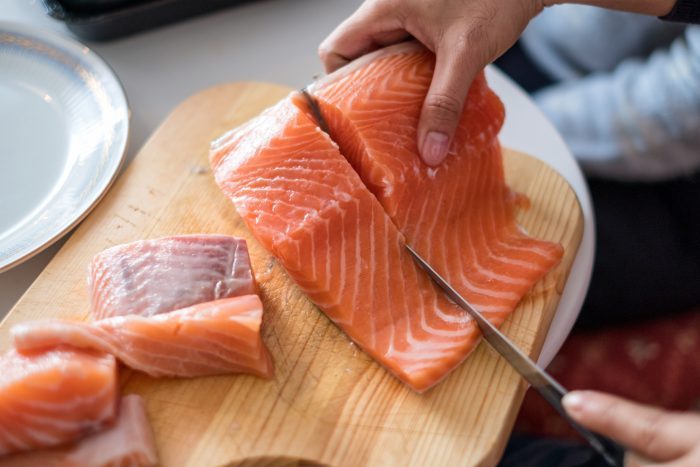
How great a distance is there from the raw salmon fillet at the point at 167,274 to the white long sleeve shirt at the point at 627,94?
154 cm

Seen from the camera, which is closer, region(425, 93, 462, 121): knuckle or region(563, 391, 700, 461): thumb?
region(563, 391, 700, 461): thumb

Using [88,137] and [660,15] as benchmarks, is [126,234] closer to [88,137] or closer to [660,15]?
[88,137]

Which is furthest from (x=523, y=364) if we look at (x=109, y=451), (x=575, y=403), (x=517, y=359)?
(x=109, y=451)

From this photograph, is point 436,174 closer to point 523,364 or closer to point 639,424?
point 523,364

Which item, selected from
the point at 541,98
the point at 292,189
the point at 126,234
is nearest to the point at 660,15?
the point at 541,98

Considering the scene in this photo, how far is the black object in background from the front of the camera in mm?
2330

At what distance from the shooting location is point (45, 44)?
2.35m

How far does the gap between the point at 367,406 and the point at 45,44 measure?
1715 mm

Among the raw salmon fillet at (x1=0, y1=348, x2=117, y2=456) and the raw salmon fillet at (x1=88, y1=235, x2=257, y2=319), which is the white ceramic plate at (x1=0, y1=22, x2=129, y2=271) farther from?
the raw salmon fillet at (x1=0, y1=348, x2=117, y2=456)

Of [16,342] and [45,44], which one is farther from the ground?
[45,44]

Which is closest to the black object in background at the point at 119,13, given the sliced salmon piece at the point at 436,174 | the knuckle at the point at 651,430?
the sliced salmon piece at the point at 436,174

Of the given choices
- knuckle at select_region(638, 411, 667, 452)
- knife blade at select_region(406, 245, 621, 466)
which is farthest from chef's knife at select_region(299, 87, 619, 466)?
knuckle at select_region(638, 411, 667, 452)

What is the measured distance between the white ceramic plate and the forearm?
1.49 metres

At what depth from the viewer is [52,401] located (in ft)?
5.07
